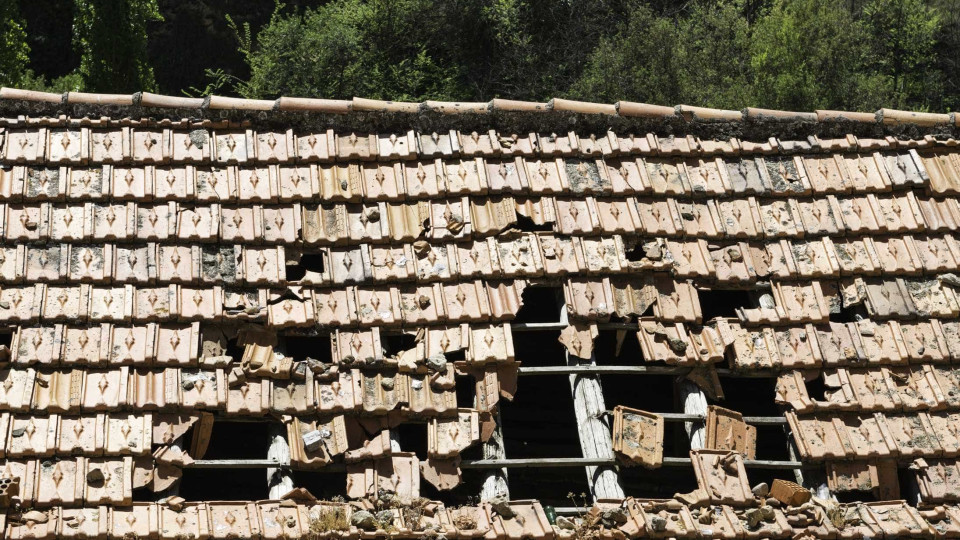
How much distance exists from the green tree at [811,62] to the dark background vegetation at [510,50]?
0.03m

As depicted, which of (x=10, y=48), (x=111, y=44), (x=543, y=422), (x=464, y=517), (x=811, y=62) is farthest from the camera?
(x=811, y=62)

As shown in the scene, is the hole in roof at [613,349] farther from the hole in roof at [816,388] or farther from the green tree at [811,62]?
the green tree at [811,62]

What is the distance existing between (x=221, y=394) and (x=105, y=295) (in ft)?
3.86

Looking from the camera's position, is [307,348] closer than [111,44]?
Yes

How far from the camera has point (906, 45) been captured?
25.4 metres

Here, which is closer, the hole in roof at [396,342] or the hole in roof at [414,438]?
the hole in roof at [396,342]

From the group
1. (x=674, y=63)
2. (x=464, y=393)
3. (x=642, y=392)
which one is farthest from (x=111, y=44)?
(x=642, y=392)

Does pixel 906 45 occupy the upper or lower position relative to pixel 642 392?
upper

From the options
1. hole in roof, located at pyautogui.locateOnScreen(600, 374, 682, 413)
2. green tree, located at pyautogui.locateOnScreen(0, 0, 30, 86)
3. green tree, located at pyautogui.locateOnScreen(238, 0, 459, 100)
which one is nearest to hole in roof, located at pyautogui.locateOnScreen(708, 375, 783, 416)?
hole in roof, located at pyautogui.locateOnScreen(600, 374, 682, 413)

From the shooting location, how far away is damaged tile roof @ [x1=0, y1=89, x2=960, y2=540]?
26.0 ft

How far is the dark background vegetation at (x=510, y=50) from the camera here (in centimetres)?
2162

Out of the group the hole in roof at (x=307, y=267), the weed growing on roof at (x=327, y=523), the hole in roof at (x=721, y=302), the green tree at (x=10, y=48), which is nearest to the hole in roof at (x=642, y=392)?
the hole in roof at (x=721, y=302)

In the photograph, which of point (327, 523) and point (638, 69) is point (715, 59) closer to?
point (638, 69)

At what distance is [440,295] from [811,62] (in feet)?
48.9
